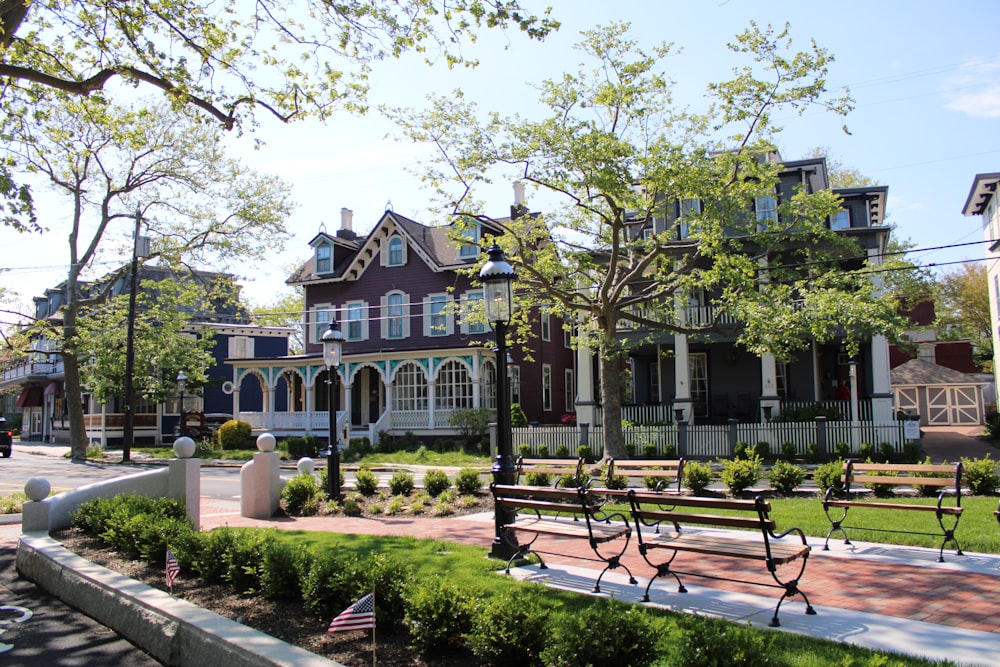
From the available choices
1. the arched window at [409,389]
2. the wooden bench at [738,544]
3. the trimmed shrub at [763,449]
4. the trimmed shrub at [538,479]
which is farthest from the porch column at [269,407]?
the wooden bench at [738,544]

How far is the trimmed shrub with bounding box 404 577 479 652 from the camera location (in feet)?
16.9

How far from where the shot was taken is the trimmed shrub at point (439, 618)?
5160mm

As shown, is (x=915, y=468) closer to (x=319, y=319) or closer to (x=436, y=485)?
(x=436, y=485)

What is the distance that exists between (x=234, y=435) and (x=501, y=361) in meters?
28.4

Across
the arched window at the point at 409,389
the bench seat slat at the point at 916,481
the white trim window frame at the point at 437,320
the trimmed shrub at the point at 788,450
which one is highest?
the white trim window frame at the point at 437,320

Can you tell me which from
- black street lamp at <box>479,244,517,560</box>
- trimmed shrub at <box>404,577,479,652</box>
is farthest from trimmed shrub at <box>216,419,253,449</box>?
trimmed shrub at <box>404,577,479,652</box>

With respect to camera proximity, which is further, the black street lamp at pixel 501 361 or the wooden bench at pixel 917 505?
the black street lamp at pixel 501 361

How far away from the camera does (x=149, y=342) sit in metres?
33.6

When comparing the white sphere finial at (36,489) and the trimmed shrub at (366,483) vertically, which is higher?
the white sphere finial at (36,489)

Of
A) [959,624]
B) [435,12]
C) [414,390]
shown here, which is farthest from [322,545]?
[414,390]

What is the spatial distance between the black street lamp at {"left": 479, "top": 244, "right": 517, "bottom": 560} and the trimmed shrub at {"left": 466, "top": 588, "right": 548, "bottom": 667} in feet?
12.4

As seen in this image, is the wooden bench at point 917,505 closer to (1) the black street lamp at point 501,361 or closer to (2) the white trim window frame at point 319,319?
(1) the black street lamp at point 501,361

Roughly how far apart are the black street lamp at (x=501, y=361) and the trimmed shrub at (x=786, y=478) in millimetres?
6910

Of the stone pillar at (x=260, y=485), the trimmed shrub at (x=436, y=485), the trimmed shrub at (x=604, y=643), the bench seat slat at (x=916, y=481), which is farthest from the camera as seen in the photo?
the trimmed shrub at (x=436, y=485)
